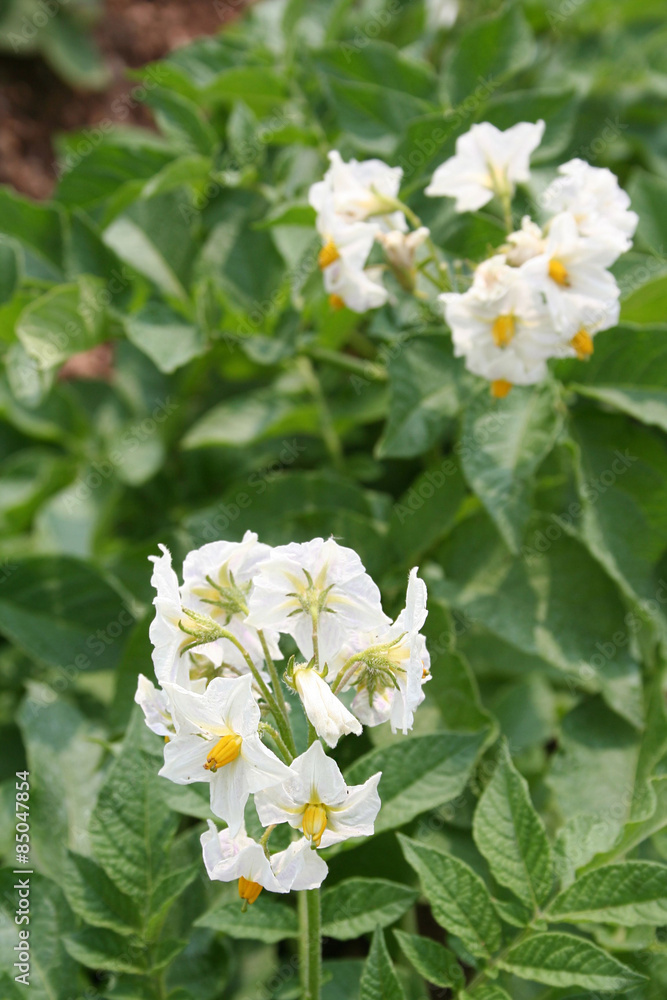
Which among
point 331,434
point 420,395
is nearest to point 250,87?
point 331,434

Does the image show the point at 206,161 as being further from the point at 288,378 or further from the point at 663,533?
the point at 663,533

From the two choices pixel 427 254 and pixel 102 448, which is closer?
pixel 427 254

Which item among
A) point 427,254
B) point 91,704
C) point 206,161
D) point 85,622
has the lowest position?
point 91,704

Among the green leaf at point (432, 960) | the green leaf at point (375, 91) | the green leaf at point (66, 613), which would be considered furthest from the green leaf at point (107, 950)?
the green leaf at point (375, 91)

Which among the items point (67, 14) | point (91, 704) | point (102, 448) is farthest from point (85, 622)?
point (67, 14)

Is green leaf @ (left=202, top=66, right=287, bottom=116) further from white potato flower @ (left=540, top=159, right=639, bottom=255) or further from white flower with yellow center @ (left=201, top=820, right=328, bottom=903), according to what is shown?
white flower with yellow center @ (left=201, top=820, right=328, bottom=903)

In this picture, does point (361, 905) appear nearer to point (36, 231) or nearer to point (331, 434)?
point (331, 434)
